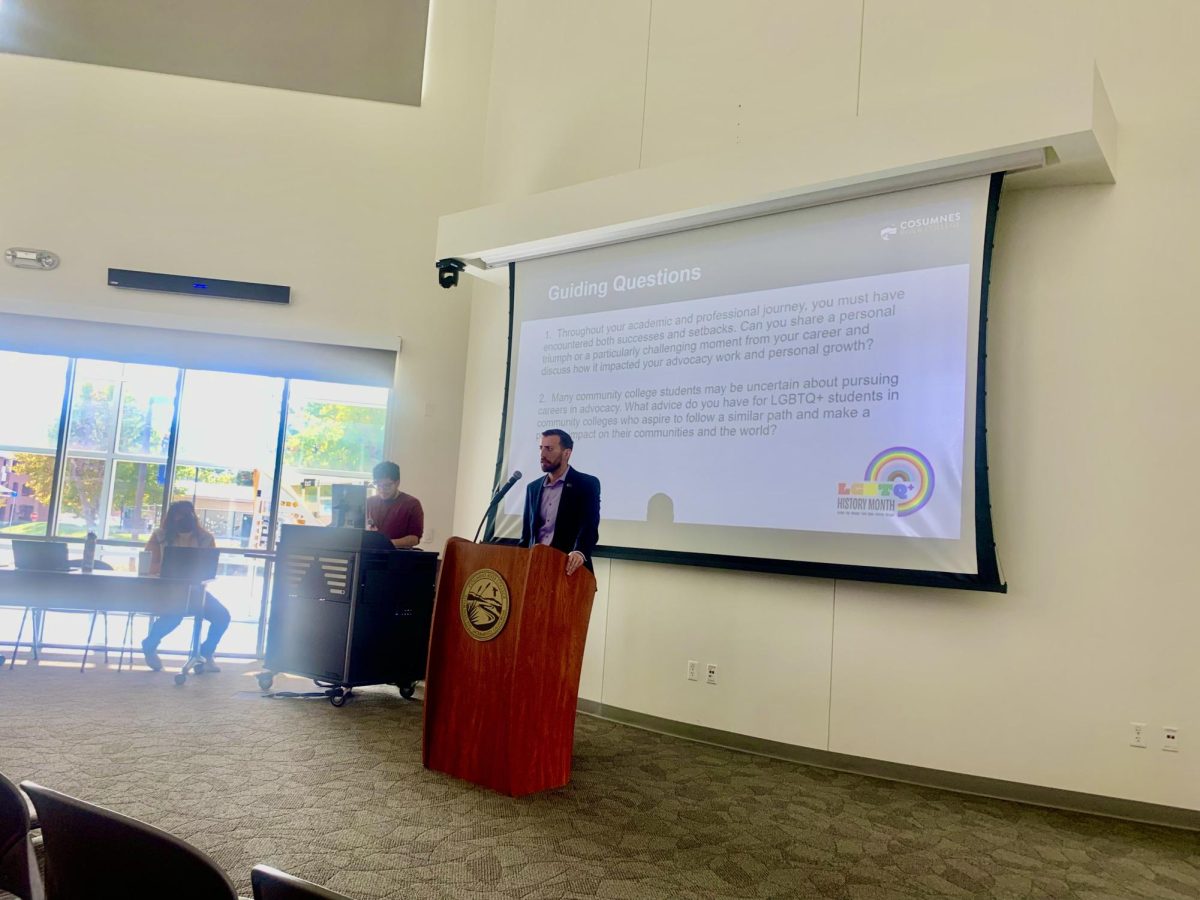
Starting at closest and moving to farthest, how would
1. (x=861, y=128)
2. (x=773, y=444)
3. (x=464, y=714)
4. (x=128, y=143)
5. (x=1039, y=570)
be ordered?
(x=464, y=714)
(x=1039, y=570)
(x=861, y=128)
(x=773, y=444)
(x=128, y=143)

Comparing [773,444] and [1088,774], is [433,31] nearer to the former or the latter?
[773,444]

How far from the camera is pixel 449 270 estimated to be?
20.7 feet

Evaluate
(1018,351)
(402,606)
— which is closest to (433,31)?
(402,606)

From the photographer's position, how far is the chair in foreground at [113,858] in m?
1.02

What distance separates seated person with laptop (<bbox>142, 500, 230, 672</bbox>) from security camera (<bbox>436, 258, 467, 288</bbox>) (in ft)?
7.92

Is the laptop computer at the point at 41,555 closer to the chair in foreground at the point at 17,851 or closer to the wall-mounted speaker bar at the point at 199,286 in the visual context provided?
the wall-mounted speaker bar at the point at 199,286

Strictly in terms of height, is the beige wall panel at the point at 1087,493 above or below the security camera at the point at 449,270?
below

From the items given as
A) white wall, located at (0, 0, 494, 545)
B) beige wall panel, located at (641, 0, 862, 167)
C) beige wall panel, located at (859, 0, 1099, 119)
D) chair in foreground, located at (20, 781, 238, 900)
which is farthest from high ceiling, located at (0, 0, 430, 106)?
chair in foreground, located at (20, 781, 238, 900)

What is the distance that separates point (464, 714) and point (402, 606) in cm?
176

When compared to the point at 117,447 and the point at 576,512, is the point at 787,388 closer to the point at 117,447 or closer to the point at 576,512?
the point at 576,512

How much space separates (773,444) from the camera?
15.4ft

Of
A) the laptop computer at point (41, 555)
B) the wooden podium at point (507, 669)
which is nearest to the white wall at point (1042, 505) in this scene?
the wooden podium at point (507, 669)

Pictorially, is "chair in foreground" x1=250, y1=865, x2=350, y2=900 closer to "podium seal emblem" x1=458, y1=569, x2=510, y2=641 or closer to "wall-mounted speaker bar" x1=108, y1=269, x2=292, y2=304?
"podium seal emblem" x1=458, y1=569, x2=510, y2=641

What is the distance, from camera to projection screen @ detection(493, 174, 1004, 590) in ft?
13.6
